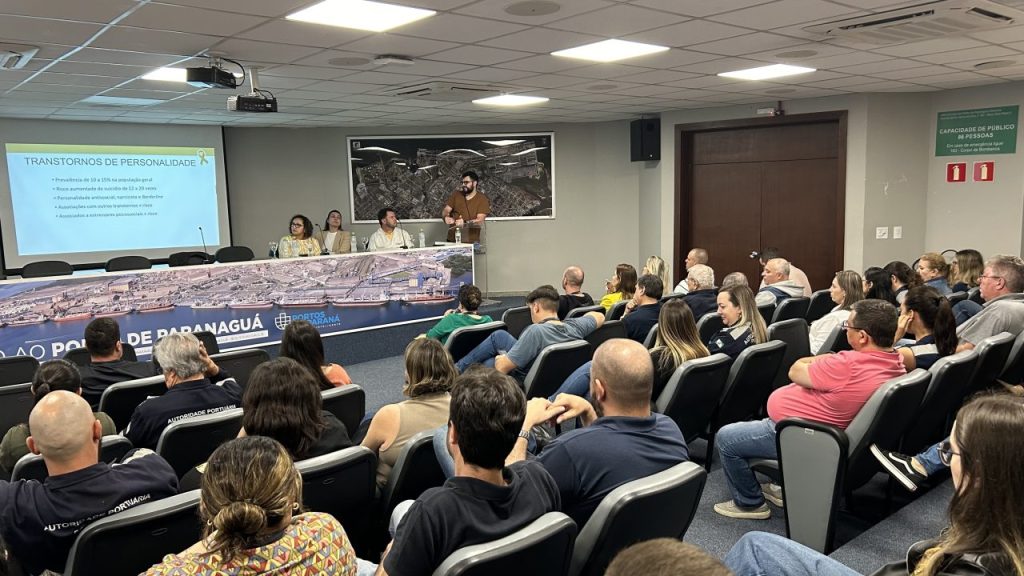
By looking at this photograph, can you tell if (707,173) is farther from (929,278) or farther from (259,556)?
(259,556)

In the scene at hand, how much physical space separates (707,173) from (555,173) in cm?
234

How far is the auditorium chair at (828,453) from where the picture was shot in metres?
2.78

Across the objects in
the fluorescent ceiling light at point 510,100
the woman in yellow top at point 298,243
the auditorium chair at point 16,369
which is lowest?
the auditorium chair at point 16,369

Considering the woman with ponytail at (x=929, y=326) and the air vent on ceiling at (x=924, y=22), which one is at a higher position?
the air vent on ceiling at (x=924, y=22)

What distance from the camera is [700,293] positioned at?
→ 5496 mm

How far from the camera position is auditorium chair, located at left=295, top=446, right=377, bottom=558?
86.8 inches

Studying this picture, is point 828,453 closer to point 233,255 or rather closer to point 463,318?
point 463,318

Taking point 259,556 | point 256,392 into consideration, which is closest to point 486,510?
point 259,556

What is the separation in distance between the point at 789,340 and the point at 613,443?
2.55m

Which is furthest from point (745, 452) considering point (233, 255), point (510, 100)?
point (233, 255)

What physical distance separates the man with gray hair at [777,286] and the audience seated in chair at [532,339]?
1.62 m

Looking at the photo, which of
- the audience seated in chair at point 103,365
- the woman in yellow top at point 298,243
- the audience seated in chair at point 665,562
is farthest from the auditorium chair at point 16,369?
the audience seated in chair at point 665,562

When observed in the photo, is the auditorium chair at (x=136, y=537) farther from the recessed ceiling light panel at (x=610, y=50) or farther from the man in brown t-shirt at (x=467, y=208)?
the man in brown t-shirt at (x=467, y=208)

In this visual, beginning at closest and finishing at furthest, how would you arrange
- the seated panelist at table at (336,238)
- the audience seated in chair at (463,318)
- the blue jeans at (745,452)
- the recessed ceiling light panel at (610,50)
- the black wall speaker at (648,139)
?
the blue jeans at (745,452), the audience seated in chair at (463,318), the recessed ceiling light panel at (610,50), the seated panelist at table at (336,238), the black wall speaker at (648,139)
